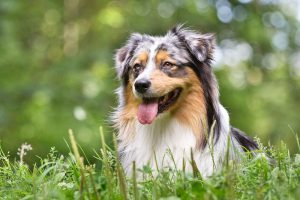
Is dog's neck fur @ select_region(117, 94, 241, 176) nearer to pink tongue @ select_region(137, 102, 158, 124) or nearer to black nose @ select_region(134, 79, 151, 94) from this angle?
pink tongue @ select_region(137, 102, 158, 124)

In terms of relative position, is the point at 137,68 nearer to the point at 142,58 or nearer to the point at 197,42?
the point at 142,58

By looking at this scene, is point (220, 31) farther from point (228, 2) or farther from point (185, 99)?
point (185, 99)

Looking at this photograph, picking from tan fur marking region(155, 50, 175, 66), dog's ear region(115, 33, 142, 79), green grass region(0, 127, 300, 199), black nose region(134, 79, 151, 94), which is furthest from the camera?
dog's ear region(115, 33, 142, 79)

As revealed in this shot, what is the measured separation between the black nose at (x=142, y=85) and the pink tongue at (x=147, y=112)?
190mm

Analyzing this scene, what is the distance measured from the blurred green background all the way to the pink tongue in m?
10.1

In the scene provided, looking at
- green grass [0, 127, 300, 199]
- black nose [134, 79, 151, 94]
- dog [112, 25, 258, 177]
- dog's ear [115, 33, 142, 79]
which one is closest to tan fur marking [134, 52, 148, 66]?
dog [112, 25, 258, 177]

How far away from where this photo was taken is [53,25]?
84.2 ft

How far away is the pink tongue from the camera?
6492mm

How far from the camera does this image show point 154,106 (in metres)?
6.55

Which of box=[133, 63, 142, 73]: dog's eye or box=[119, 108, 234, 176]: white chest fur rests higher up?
box=[133, 63, 142, 73]: dog's eye

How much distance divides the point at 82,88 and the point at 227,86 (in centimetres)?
521

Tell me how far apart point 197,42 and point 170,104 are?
726mm

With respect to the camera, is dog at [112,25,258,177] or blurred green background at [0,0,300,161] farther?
blurred green background at [0,0,300,161]

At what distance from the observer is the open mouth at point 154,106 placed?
6.51 metres
